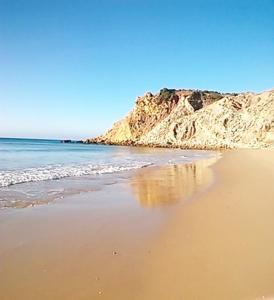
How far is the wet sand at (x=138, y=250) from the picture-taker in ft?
13.0

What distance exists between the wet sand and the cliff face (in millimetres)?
60784

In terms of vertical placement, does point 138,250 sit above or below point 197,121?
below

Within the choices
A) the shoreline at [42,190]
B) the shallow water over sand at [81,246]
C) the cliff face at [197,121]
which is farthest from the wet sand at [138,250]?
the cliff face at [197,121]

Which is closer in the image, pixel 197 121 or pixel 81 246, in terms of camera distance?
pixel 81 246

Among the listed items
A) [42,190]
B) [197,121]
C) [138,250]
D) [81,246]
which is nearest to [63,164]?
[42,190]

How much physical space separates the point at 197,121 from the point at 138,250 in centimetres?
8899

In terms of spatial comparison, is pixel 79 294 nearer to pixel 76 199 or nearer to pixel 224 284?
pixel 224 284

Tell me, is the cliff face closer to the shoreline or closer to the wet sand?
the shoreline

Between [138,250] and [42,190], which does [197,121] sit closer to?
[42,190]

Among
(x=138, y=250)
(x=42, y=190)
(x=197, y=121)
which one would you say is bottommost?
(x=138, y=250)

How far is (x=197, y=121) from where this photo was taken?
3639 inches

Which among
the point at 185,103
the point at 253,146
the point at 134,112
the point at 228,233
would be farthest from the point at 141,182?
the point at 134,112

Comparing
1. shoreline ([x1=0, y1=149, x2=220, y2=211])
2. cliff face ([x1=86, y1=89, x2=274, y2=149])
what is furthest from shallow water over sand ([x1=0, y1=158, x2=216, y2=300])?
cliff face ([x1=86, y1=89, x2=274, y2=149])

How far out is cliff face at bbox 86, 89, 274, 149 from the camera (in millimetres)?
75375
